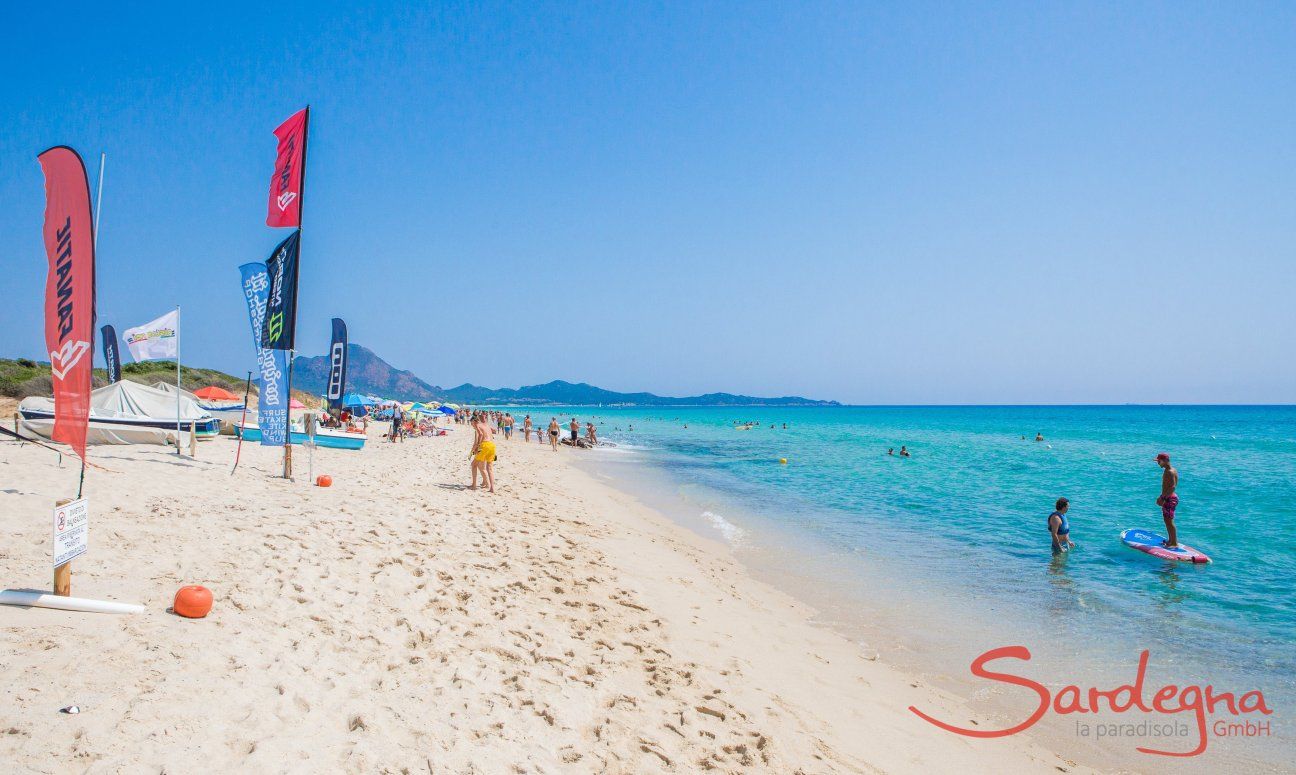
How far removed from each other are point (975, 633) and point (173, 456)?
49.2 ft

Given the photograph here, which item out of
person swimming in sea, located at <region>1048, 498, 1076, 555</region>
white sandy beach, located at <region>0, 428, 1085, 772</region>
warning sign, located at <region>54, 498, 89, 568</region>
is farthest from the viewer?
person swimming in sea, located at <region>1048, 498, 1076, 555</region>

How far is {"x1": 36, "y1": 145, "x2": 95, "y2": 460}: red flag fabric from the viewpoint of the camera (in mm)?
4137

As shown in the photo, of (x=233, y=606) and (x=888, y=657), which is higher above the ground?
(x=233, y=606)

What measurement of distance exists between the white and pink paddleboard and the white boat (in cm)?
1973

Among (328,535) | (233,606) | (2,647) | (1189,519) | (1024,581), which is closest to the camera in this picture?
(2,647)

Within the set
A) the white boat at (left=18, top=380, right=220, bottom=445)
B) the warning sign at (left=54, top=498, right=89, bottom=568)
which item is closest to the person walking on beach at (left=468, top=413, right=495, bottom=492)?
the white boat at (left=18, top=380, right=220, bottom=445)

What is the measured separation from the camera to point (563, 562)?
305 inches

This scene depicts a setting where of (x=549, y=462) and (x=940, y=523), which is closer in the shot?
(x=940, y=523)

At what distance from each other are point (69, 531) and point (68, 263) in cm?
189

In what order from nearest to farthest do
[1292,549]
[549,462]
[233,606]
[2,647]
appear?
1. [2,647]
2. [233,606]
3. [1292,549]
4. [549,462]

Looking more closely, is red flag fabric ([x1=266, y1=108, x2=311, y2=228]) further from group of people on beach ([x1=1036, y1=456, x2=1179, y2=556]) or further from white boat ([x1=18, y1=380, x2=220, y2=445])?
group of people on beach ([x1=1036, y1=456, x2=1179, y2=556])

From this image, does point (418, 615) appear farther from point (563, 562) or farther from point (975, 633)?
point (975, 633)

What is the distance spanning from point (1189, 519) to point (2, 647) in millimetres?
22124

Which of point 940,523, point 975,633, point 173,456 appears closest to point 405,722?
point 975,633
